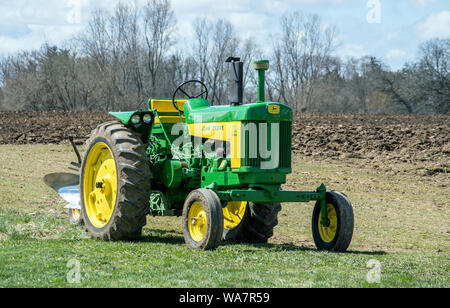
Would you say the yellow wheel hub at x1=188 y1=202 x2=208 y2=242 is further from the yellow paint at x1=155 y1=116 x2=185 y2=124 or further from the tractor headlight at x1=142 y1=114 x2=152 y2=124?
the yellow paint at x1=155 y1=116 x2=185 y2=124

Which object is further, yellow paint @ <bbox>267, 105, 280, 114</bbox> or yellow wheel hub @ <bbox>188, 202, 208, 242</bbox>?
yellow paint @ <bbox>267, 105, 280, 114</bbox>

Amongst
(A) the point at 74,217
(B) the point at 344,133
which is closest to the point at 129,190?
(A) the point at 74,217

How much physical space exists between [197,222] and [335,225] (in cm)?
189

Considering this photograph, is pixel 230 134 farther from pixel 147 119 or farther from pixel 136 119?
pixel 136 119

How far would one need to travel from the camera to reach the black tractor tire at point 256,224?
916cm

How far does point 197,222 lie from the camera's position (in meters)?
7.88

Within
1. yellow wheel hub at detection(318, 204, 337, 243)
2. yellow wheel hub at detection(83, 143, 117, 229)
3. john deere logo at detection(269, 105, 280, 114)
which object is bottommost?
yellow wheel hub at detection(318, 204, 337, 243)

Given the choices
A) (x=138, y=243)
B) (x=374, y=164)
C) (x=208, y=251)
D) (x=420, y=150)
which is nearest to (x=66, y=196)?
(x=138, y=243)

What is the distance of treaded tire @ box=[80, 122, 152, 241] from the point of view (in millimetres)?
8156

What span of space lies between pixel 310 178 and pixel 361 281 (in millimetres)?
11380

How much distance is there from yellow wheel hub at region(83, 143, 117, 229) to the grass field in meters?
0.39

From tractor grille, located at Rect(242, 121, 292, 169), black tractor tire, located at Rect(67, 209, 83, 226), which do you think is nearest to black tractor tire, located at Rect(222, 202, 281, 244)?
tractor grille, located at Rect(242, 121, 292, 169)

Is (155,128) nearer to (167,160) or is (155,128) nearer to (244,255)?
(167,160)

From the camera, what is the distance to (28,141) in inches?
968
